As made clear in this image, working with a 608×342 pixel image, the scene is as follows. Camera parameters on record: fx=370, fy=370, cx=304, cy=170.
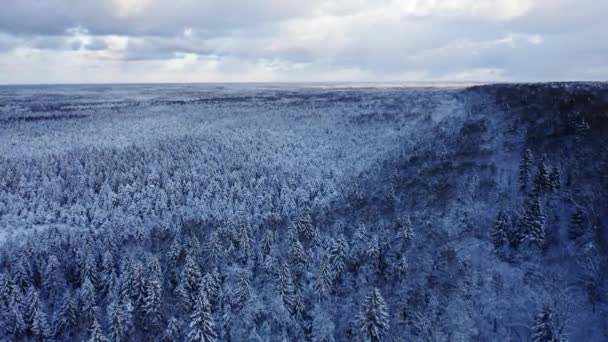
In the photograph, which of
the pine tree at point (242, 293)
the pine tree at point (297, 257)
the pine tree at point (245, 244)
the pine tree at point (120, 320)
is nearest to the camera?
the pine tree at point (120, 320)

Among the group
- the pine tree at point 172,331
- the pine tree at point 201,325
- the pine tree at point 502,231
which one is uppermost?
the pine tree at point 502,231

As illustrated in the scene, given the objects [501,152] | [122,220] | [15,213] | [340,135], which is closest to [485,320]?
[501,152]

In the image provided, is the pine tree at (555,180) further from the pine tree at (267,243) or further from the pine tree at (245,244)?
the pine tree at (245,244)

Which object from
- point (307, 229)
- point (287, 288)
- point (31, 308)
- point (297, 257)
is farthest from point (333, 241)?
point (31, 308)

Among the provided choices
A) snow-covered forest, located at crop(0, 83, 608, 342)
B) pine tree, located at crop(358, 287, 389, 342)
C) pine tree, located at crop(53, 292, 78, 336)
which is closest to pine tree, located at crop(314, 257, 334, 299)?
snow-covered forest, located at crop(0, 83, 608, 342)

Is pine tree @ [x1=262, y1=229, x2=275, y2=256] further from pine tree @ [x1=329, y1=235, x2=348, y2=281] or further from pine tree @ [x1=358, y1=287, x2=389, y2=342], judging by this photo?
pine tree @ [x1=358, y1=287, x2=389, y2=342]

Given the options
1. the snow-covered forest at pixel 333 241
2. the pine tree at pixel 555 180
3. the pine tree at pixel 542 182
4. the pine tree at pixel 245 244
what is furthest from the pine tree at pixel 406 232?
the pine tree at pixel 245 244

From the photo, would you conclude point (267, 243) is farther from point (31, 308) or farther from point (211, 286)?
point (31, 308)
